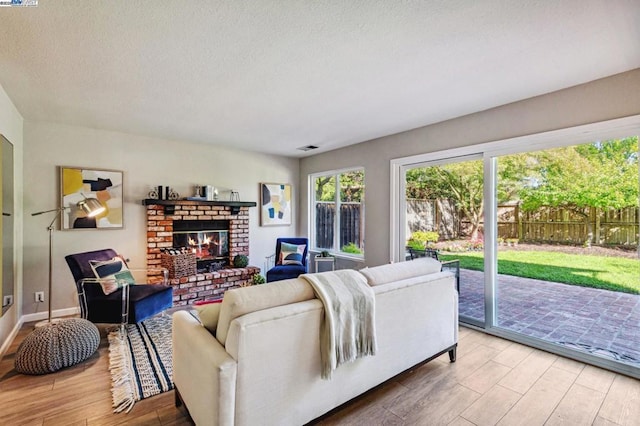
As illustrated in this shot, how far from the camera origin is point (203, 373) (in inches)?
61.6

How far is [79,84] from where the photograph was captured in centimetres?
270

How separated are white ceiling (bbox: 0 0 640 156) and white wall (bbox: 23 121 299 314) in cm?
49

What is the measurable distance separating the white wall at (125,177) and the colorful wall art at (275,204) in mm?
108

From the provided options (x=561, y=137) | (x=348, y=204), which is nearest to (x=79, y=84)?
(x=348, y=204)

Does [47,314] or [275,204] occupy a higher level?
[275,204]

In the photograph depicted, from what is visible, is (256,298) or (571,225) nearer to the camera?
(256,298)

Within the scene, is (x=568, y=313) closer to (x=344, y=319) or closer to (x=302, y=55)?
(x=344, y=319)

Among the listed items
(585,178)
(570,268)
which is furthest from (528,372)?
(585,178)

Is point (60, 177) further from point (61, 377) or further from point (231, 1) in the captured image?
point (231, 1)

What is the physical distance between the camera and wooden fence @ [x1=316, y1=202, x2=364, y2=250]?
5.09 metres

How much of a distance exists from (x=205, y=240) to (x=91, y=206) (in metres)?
1.65

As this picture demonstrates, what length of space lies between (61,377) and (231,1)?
3004mm

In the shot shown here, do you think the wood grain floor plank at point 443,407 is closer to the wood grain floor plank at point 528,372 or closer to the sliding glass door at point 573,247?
the wood grain floor plank at point 528,372

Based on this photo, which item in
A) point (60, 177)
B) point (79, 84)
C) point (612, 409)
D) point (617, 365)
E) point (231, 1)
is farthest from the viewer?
point (60, 177)
